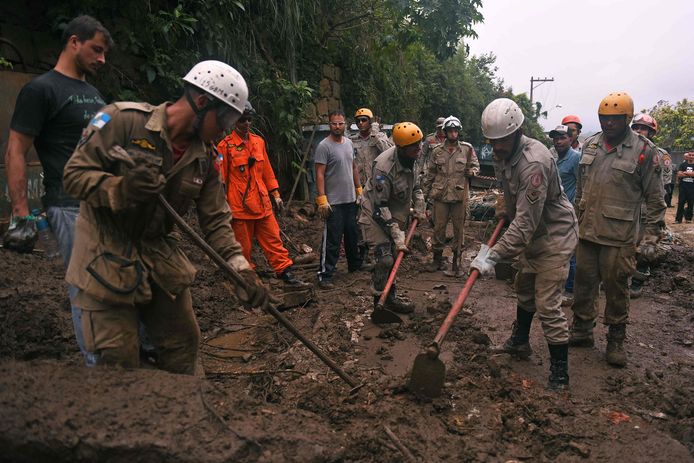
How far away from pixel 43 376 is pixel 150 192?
941mm

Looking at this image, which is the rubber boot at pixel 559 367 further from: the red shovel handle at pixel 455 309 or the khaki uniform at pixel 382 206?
the khaki uniform at pixel 382 206

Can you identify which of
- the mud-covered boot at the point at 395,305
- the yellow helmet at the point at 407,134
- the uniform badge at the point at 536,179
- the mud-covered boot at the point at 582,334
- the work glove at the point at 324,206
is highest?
the yellow helmet at the point at 407,134

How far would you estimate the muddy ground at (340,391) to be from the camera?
2.01 m

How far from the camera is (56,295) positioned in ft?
14.5

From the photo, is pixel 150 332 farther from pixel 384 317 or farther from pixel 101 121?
pixel 384 317

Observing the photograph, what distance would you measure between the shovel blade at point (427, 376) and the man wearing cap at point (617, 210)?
193 centimetres

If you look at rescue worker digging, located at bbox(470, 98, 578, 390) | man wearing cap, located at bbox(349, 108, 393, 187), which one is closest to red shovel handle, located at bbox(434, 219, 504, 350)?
rescue worker digging, located at bbox(470, 98, 578, 390)

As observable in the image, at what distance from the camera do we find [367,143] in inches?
312

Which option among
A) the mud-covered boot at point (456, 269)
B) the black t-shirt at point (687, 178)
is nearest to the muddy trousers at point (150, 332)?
the mud-covered boot at point (456, 269)

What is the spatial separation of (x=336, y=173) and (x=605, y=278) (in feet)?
10.8

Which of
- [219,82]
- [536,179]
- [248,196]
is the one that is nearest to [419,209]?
[248,196]

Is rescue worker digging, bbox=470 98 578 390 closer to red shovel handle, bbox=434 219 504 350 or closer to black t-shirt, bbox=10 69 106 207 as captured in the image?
red shovel handle, bbox=434 219 504 350

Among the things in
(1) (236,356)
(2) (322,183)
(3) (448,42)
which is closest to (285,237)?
(2) (322,183)

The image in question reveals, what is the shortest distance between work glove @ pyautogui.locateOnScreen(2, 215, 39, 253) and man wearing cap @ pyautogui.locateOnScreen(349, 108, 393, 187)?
503 centimetres
